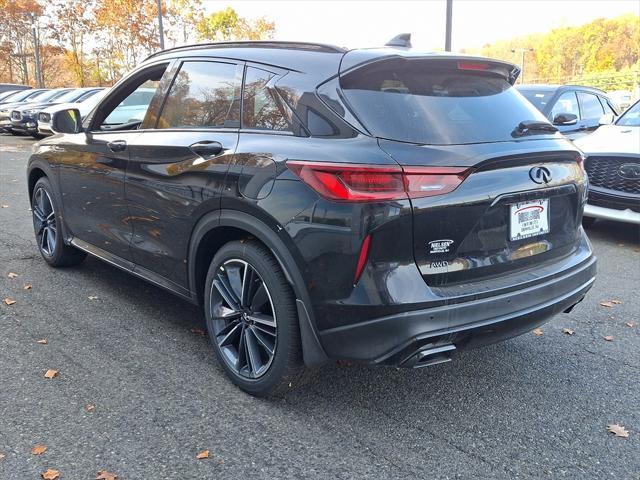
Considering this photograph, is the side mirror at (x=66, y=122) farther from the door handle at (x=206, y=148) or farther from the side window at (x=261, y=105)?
the side window at (x=261, y=105)

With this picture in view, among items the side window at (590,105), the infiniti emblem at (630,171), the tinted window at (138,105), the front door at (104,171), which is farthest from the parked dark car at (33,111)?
the infiniti emblem at (630,171)

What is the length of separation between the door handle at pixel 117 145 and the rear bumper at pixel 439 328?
6.73 ft

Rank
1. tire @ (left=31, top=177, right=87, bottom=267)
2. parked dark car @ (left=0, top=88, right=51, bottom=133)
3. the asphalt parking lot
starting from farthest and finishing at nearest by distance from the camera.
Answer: parked dark car @ (left=0, top=88, right=51, bottom=133) < tire @ (left=31, top=177, right=87, bottom=267) < the asphalt parking lot

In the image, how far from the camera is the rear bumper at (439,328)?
2447 millimetres

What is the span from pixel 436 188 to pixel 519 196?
487mm

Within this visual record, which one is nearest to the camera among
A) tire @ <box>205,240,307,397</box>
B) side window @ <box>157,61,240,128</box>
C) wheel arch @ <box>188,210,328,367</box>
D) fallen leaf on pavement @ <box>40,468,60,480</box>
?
fallen leaf on pavement @ <box>40,468,60,480</box>

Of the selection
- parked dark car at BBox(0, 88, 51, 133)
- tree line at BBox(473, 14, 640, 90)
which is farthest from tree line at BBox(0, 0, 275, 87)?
tree line at BBox(473, 14, 640, 90)

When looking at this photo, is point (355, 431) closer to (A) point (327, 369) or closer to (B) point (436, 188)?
(A) point (327, 369)

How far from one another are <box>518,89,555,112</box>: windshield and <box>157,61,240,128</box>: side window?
6588mm

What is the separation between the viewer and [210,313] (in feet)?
10.7

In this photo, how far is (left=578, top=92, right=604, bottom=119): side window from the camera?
30.5 ft

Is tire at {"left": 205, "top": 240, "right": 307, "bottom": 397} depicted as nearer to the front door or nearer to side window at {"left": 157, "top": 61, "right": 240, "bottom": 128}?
side window at {"left": 157, "top": 61, "right": 240, "bottom": 128}

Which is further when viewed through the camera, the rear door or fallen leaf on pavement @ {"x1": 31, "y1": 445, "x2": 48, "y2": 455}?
the rear door

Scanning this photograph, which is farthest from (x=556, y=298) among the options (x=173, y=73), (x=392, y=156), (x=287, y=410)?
(x=173, y=73)
